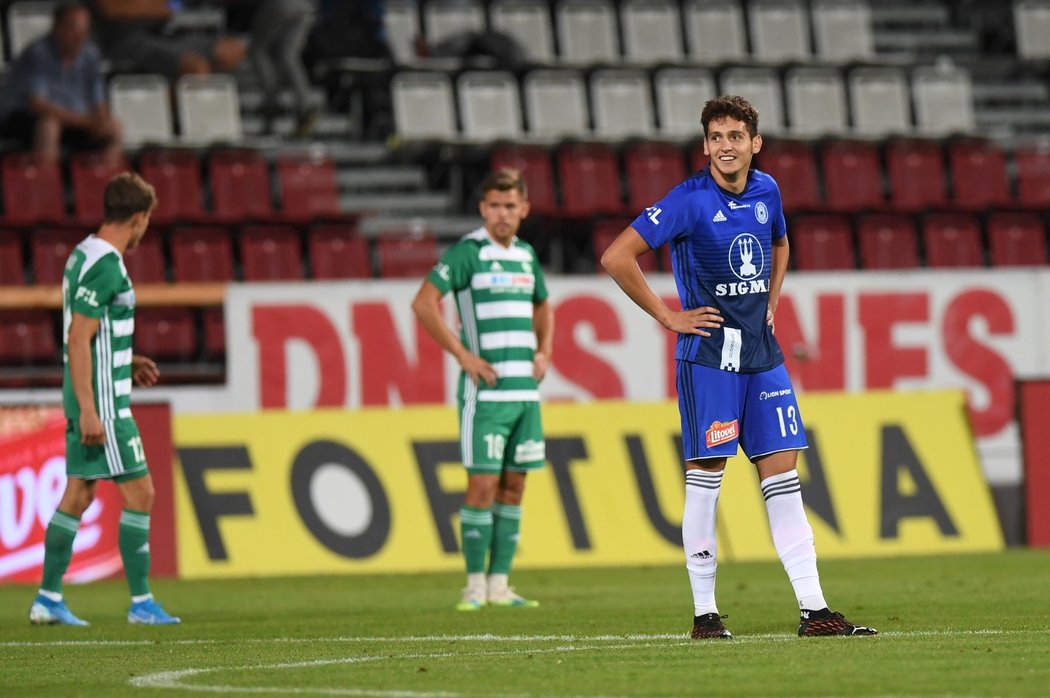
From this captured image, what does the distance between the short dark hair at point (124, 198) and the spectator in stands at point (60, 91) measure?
28.5 ft

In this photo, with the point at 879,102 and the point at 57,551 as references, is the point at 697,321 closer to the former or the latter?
the point at 57,551

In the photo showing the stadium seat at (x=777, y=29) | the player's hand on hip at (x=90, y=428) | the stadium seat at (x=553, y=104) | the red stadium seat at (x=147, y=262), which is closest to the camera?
the player's hand on hip at (x=90, y=428)

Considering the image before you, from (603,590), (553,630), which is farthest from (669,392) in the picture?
(553,630)

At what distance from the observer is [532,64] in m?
21.5

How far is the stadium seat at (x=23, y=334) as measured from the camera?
16.2 m

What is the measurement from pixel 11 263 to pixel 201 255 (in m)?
1.67

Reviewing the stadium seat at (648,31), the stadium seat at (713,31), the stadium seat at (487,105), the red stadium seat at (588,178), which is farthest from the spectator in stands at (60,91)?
the stadium seat at (713,31)

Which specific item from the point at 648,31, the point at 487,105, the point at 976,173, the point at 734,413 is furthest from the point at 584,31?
the point at 734,413

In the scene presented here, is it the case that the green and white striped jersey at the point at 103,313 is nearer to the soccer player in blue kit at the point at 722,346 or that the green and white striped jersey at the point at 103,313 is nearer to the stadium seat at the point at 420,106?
the soccer player in blue kit at the point at 722,346

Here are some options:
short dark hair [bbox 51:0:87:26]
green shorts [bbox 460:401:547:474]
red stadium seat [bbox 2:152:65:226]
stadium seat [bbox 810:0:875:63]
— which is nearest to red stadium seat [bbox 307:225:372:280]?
red stadium seat [bbox 2:152:65:226]

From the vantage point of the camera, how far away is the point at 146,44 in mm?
20906

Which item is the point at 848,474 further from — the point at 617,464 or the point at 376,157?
the point at 376,157

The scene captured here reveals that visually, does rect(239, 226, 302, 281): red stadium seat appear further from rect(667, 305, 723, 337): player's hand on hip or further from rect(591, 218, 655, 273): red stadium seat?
rect(667, 305, 723, 337): player's hand on hip

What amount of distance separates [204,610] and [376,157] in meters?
10.5
